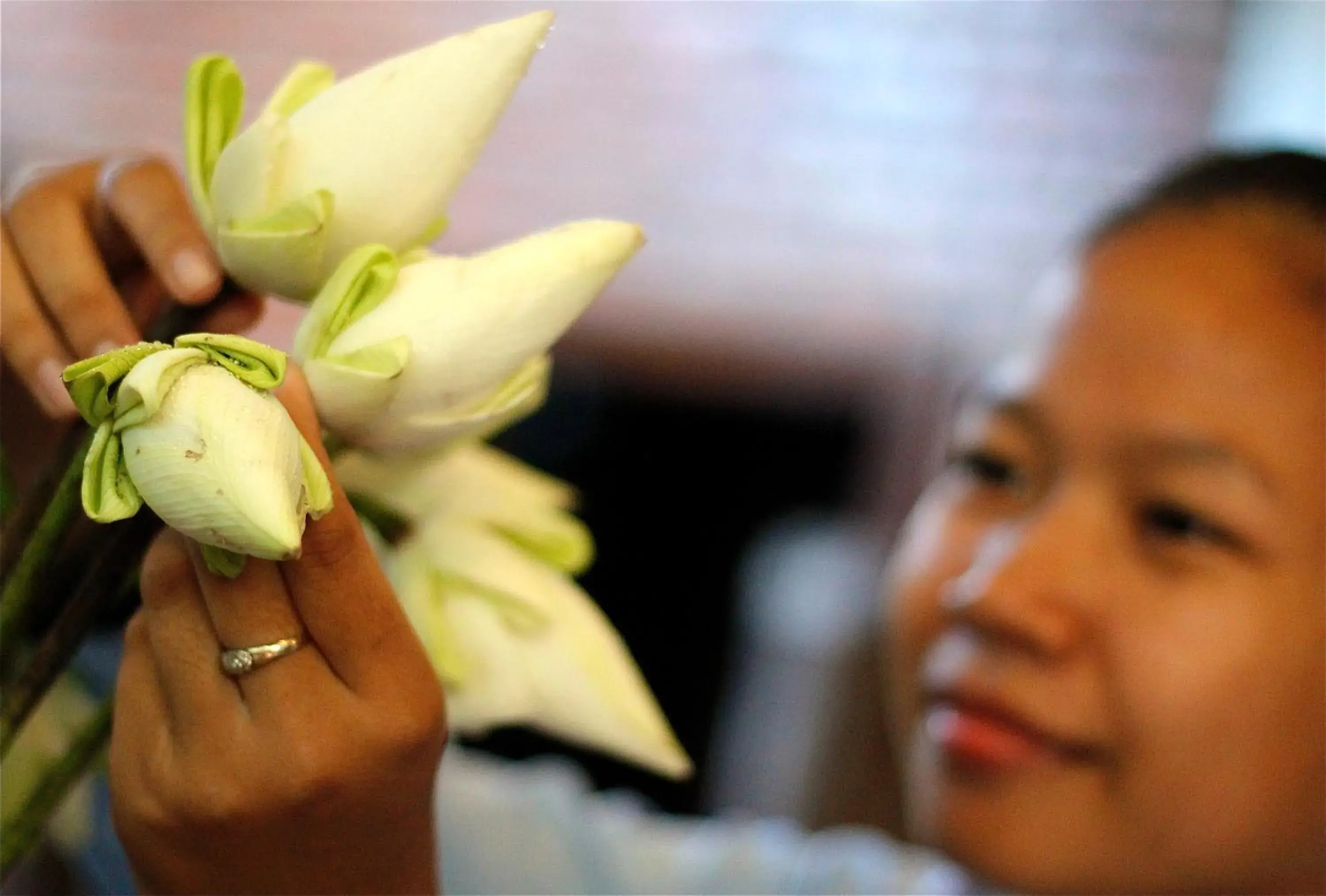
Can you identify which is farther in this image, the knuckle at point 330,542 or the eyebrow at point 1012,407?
the eyebrow at point 1012,407

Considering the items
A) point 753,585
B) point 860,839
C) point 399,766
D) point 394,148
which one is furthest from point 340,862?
point 753,585

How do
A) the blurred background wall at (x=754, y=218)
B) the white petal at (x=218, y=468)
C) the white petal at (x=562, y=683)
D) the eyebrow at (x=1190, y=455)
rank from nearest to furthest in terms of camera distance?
the white petal at (x=218, y=468) → the white petal at (x=562, y=683) → the eyebrow at (x=1190, y=455) → the blurred background wall at (x=754, y=218)

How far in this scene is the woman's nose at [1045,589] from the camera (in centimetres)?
48

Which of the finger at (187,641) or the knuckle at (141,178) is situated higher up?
the knuckle at (141,178)

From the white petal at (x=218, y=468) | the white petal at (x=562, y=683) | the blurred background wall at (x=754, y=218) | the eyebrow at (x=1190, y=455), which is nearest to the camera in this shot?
the white petal at (x=218, y=468)

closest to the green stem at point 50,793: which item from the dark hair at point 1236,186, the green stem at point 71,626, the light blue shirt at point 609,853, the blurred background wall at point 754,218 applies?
the green stem at point 71,626

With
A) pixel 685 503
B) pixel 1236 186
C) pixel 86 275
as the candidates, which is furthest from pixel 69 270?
pixel 685 503

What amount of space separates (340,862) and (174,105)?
1.23 meters

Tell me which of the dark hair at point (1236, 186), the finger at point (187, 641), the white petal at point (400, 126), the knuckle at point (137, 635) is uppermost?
the dark hair at point (1236, 186)

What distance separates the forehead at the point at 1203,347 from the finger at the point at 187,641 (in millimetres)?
388

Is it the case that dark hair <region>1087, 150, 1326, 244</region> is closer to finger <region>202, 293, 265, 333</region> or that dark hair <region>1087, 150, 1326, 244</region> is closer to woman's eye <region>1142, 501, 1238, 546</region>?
woman's eye <region>1142, 501, 1238, 546</region>

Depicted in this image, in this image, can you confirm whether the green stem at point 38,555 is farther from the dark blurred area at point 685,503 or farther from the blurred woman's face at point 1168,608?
the dark blurred area at point 685,503

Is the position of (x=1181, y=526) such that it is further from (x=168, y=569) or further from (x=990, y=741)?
(x=168, y=569)

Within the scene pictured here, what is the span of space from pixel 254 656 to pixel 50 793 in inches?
2.6
